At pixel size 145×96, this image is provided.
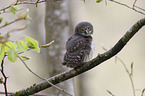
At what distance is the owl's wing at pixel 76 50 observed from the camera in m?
2.66

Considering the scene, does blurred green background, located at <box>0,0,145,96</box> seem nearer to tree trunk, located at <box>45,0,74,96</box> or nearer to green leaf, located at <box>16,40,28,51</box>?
tree trunk, located at <box>45,0,74,96</box>

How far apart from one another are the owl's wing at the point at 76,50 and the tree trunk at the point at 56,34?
74 centimetres

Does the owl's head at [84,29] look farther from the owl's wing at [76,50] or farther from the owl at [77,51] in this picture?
the owl's wing at [76,50]

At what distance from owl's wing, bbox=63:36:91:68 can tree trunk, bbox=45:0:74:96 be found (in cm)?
74

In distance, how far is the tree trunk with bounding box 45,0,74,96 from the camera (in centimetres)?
355

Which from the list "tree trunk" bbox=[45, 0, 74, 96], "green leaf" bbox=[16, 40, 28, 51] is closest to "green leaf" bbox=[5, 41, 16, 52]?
"green leaf" bbox=[16, 40, 28, 51]

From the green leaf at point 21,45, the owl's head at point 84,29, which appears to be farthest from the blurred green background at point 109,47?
the green leaf at point 21,45

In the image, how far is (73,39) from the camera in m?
2.91

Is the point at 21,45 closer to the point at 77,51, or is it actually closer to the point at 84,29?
the point at 77,51

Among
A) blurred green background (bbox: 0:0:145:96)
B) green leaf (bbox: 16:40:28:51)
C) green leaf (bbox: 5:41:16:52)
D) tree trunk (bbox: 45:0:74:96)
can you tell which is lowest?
blurred green background (bbox: 0:0:145:96)

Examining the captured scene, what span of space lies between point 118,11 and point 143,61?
8.44 feet

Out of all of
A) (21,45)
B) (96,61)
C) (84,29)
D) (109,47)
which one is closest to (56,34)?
(84,29)

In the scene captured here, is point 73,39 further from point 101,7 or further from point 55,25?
point 101,7

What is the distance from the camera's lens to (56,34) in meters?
3.65
